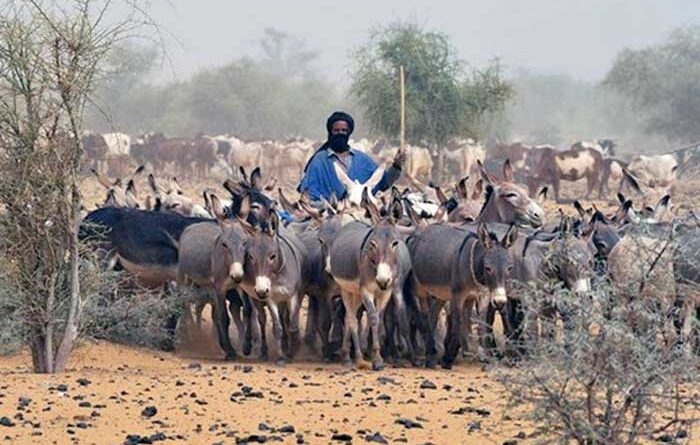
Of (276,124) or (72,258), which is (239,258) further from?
(276,124)

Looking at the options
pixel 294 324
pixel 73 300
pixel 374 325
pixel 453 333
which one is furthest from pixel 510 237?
pixel 73 300

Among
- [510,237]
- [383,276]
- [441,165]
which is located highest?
[441,165]

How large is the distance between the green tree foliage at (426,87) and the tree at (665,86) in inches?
628

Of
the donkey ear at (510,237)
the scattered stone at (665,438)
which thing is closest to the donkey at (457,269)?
the donkey ear at (510,237)

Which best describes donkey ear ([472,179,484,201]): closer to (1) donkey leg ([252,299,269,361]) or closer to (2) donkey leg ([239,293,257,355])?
(2) donkey leg ([239,293,257,355])

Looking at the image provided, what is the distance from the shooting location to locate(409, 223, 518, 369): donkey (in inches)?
536

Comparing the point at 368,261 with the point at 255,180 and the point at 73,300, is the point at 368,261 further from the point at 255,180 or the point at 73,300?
the point at 255,180

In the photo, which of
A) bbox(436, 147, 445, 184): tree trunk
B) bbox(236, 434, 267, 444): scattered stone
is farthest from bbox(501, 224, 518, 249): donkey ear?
bbox(436, 147, 445, 184): tree trunk

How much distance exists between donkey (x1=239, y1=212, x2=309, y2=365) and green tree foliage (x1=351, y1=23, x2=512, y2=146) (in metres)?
23.3

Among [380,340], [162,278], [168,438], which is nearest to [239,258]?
[380,340]

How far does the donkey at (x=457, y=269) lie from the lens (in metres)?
13.6

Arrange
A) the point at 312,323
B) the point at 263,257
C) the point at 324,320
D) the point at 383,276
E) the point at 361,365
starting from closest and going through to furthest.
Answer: the point at 383,276 → the point at 361,365 → the point at 263,257 → the point at 324,320 → the point at 312,323

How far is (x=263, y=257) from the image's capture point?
568 inches

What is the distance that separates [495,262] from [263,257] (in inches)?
86.5
